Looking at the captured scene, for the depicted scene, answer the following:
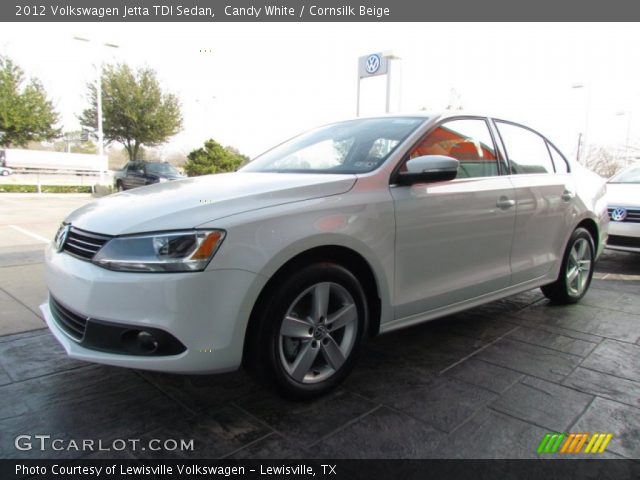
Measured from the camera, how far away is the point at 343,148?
123 inches

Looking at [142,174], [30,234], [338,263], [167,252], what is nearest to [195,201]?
[167,252]

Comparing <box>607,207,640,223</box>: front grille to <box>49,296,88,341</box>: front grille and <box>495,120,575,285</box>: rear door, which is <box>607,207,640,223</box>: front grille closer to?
<box>495,120,575,285</box>: rear door

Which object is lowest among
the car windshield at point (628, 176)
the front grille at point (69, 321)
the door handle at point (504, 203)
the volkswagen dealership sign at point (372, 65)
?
the front grille at point (69, 321)

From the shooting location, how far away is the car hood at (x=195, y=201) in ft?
6.95

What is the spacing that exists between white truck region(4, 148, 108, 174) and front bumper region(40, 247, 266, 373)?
30610mm

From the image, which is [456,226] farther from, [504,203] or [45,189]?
[45,189]

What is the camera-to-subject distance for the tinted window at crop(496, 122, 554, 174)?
3.60 meters

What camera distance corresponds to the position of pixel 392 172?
2.73 metres

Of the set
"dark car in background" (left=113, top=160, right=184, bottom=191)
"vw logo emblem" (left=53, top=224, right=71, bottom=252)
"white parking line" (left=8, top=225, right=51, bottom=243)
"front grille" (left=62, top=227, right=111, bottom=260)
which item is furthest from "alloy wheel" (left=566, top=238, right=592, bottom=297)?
"dark car in background" (left=113, top=160, right=184, bottom=191)

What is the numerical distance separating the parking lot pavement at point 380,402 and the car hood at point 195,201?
37.4 inches

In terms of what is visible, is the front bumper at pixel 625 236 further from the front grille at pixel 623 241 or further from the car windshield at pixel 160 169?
the car windshield at pixel 160 169

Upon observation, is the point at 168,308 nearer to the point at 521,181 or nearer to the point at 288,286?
the point at 288,286

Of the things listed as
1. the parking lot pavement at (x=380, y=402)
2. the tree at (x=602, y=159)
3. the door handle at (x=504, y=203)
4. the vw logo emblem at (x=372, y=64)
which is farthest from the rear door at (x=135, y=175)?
the tree at (x=602, y=159)

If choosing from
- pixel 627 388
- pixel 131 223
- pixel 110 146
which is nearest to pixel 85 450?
pixel 131 223
